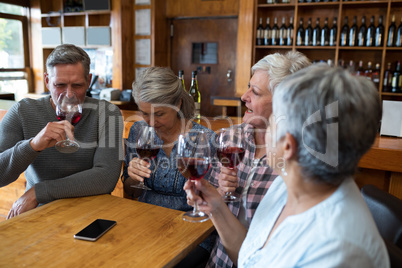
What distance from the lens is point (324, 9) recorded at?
4.89 m

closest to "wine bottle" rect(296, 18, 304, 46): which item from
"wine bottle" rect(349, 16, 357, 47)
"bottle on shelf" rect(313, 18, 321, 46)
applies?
"bottle on shelf" rect(313, 18, 321, 46)

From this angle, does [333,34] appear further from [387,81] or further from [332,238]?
[332,238]

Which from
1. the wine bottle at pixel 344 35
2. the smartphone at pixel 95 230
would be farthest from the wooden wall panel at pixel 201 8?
the smartphone at pixel 95 230

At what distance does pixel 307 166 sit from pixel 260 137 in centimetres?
83

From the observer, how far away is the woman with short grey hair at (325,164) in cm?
72

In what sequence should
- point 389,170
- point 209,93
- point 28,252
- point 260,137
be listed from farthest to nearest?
point 209,93, point 389,170, point 260,137, point 28,252

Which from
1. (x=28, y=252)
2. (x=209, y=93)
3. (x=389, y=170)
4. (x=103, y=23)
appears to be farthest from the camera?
(x=103, y=23)

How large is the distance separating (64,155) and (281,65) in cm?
116

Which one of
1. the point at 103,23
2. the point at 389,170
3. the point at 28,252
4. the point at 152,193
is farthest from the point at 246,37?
the point at 28,252

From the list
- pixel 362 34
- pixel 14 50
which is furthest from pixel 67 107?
pixel 14 50

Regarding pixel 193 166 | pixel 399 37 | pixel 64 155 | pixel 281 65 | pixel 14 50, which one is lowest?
pixel 64 155

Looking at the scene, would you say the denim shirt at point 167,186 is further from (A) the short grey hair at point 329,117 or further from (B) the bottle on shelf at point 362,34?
(B) the bottle on shelf at point 362,34

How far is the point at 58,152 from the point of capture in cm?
175

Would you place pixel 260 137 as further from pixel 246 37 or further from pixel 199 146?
pixel 246 37
